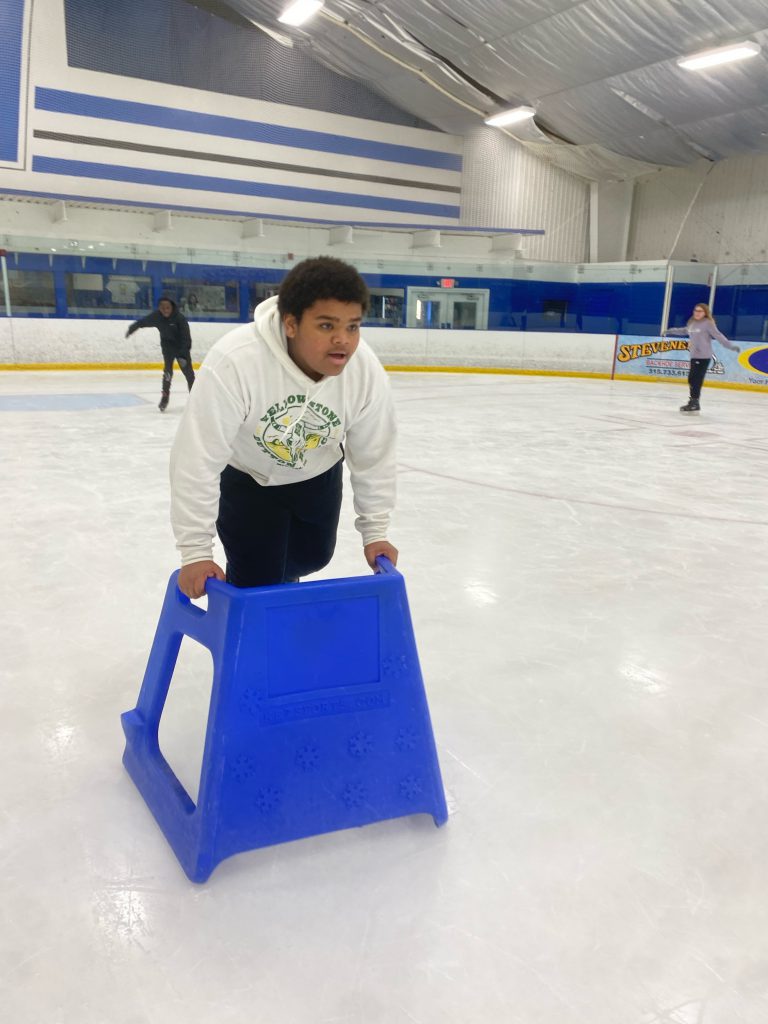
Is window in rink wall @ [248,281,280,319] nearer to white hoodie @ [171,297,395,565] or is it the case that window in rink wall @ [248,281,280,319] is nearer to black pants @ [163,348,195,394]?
black pants @ [163,348,195,394]

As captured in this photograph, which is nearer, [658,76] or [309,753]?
[309,753]

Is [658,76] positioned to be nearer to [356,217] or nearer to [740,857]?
[356,217]

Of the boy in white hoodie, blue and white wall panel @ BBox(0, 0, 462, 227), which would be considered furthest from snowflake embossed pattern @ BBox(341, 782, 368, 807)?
blue and white wall panel @ BBox(0, 0, 462, 227)

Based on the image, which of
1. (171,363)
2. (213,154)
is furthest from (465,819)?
(213,154)

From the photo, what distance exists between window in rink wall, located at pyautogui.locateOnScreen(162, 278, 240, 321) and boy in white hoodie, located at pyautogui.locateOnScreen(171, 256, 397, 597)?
1085 cm

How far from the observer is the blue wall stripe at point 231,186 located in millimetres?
11258

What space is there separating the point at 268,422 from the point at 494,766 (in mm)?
864

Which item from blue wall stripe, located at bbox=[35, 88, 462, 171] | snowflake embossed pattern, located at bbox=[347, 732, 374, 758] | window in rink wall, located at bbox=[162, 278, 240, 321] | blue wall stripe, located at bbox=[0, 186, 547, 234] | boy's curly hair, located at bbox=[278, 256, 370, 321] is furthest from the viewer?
window in rink wall, located at bbox=[162, 278, 240, 321]

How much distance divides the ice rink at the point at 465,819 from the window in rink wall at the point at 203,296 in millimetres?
8892

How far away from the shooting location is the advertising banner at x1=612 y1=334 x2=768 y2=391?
10719 mm

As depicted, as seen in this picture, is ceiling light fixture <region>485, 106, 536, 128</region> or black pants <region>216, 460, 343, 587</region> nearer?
black pants <region>216, 460, 343, 587</region>

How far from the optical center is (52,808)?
4.64ft

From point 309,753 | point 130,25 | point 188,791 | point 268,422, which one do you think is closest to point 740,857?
point 309,753

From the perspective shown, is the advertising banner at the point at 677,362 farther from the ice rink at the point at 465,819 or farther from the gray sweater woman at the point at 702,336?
the ice rink at the point at 465,819
